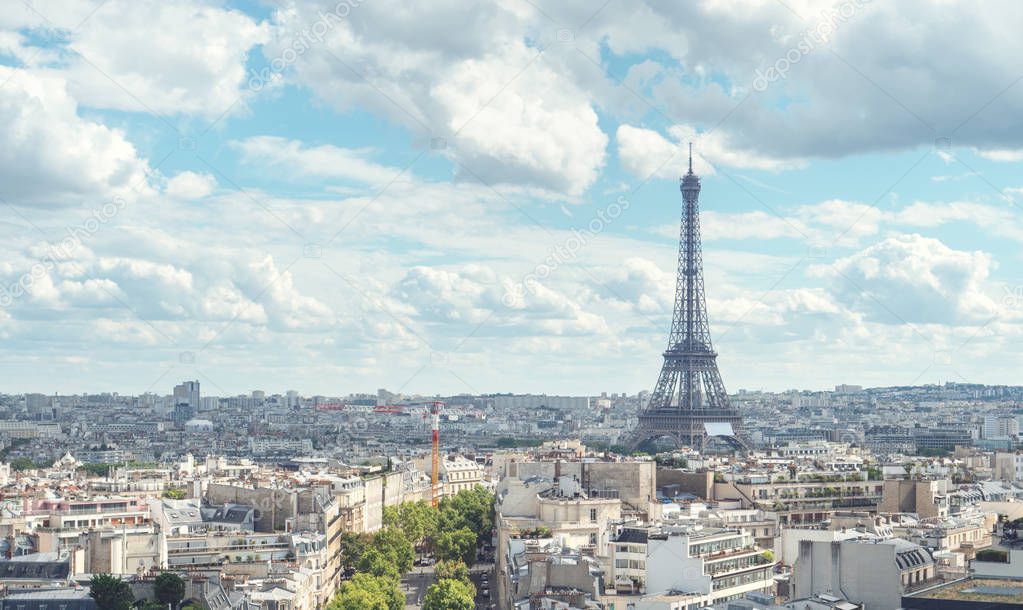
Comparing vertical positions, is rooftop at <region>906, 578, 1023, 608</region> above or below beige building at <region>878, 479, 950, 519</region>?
below

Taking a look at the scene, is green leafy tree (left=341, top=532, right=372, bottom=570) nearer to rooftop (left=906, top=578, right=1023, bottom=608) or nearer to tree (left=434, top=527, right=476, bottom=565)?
Answer: tree (left=434, top=527, right=476, bottom=565)

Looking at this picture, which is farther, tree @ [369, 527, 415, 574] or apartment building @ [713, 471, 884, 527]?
apartment building @ [713, 471, 884, 527]

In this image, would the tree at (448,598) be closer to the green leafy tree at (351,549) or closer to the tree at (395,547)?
the green leafy tree at (351,549)

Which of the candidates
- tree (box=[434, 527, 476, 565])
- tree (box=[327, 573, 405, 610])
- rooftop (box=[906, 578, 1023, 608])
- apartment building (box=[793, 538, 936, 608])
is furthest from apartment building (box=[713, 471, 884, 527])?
rooftop (box=[906, 578, 1023, 608])

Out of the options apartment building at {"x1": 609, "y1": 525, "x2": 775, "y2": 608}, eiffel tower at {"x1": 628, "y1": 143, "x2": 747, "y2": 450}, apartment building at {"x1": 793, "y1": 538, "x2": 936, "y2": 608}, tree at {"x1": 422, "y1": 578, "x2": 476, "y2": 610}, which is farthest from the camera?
eiffel tower at {"x1": 628, "y1": 143, "x2": 747, "y2": 450}

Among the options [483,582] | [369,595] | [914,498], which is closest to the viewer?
[369,595]

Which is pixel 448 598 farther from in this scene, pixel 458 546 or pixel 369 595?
pixel 458 546

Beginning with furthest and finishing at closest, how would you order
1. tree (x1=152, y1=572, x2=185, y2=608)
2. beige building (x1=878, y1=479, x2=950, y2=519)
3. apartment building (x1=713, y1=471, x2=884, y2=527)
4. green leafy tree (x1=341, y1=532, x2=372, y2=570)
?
1. apartment building (x1=713, y1=471, x2=884, y2=527)
2. beige building (x1=878, y1=479, x2=950, y2=519)
3. green leafy tree (x1=341, y1=532, x2=372, y2=570)
4. tree (x1=152, y1=572, x2=185, y2=608)

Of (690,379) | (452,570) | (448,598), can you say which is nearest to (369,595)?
(448,598)
